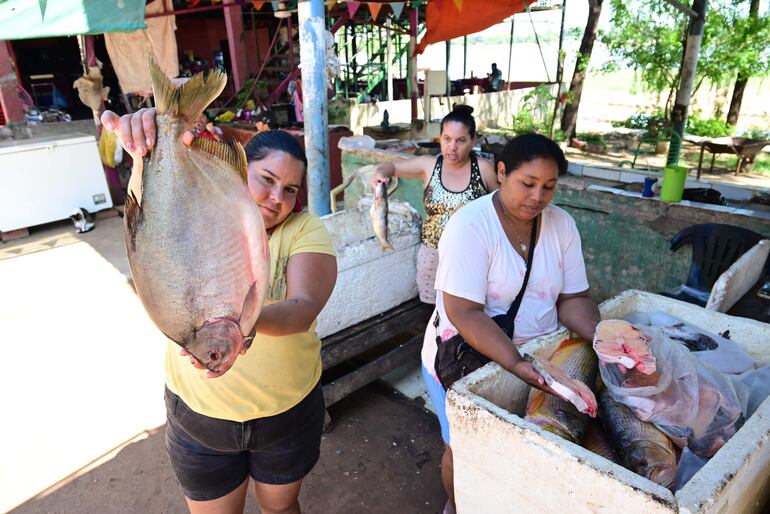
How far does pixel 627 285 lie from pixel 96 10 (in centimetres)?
483

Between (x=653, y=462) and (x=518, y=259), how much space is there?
2.54 ft

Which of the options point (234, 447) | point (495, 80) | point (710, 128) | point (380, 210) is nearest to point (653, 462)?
point (234, 447)

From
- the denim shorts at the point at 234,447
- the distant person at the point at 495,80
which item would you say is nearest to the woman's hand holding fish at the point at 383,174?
the denim shorts at the point at 234,447

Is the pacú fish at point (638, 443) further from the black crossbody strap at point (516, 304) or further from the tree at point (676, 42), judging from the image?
the tree at point (676, 42)

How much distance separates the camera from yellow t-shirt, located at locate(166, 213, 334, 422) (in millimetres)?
1607

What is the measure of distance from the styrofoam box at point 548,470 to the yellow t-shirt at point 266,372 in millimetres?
552

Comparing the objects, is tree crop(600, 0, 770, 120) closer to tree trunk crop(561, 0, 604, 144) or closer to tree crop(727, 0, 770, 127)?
tree crop(727, 0, 770, 127)

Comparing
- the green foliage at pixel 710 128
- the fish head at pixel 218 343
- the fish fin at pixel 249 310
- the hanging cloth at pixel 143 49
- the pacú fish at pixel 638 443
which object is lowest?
the green foliage at pixel 710 128

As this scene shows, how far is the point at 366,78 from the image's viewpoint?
16.3m

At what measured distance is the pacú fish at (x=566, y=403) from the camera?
1458 millimetres

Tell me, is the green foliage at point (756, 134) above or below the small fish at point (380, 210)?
below

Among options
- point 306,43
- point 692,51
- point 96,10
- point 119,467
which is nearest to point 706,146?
point 692,51

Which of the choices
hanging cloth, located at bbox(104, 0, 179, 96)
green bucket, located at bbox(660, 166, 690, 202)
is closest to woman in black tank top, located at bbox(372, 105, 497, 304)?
green bucket, located at bbox(660, 166, 690, 202)

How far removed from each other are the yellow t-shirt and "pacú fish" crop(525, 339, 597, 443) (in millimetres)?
774
